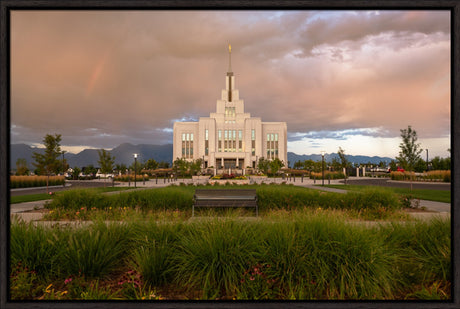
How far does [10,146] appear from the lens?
2430 millimetres

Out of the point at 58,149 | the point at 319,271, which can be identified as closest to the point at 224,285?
the point at 319,271

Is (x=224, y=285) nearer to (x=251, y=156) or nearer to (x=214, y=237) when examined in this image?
(x=214, y=237)

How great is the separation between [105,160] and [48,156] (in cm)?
679

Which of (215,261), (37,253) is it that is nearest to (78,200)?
(37,253)

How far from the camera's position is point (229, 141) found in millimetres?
71500

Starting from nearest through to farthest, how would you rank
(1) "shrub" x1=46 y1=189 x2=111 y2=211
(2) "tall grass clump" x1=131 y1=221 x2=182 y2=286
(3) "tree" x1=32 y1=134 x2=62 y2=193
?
(2) "tall grass clump" x1=131 y1=221 x2=182 y2=286 → (1) "shrub" x1=46 y1=189 x2=111 y2=211 → (3) "tree" x1=32 y1=134 x2=62 y2=193


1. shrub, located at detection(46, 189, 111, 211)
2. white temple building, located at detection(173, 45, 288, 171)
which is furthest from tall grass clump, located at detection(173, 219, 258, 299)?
white temple building, located at detection(173, 45, 288, 171)

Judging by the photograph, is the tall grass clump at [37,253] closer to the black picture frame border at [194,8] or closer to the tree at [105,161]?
the black picture frame border at [194,8]

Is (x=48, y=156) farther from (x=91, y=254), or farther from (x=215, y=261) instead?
(x=215, y=261)

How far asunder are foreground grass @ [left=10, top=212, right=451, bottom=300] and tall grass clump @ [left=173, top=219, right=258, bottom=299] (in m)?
0.01

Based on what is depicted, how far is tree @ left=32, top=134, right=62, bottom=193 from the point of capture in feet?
55.9

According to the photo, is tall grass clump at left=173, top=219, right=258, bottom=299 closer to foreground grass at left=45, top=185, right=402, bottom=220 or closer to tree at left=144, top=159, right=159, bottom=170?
foreground grass at left=45, top=185, right=402, bottom=220

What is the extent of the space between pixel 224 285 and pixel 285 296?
0.74m

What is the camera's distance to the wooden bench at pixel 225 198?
6.96m
